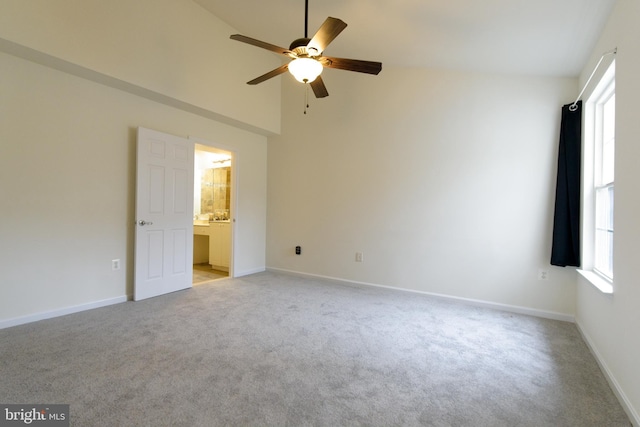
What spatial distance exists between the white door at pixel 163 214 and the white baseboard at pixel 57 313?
0.74 feet

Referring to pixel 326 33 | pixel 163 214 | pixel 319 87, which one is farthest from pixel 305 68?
pixel 163 214

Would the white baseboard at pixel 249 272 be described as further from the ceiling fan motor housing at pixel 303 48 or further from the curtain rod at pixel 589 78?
the curtain rod at pixel 589 78

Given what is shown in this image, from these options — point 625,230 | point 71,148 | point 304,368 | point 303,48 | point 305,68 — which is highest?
point 303,48

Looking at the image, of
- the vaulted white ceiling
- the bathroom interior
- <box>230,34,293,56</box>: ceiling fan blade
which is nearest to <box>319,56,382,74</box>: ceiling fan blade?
<box>230,34,293,56</box>: ceiling fan blade

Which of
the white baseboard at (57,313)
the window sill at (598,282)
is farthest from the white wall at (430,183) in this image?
the white baseboard at (57,313)

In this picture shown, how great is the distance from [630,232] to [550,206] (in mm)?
1564

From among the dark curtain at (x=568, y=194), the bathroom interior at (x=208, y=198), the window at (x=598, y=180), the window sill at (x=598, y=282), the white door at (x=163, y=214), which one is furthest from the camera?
the bathroom interior at (x=208, y=198)

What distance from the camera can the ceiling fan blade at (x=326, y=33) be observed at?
201cm

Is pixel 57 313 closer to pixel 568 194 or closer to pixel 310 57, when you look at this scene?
pixel 310 57

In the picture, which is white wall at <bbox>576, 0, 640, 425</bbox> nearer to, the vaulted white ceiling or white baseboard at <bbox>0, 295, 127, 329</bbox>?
the vaulted white ceiling

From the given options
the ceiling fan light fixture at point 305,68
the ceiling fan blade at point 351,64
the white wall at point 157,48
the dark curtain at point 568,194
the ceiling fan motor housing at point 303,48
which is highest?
the white wall at point 157,48

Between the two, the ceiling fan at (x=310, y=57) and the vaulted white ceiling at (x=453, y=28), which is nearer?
the ceiling fan at (x=310, y=57)

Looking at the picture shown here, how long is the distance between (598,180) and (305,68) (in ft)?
9.61

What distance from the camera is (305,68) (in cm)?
239
